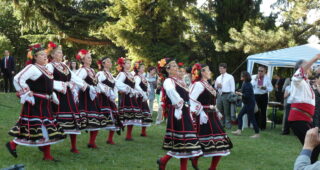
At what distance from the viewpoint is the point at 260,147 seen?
8.52 m

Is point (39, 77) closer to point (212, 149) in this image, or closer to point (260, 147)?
point (212, 149)

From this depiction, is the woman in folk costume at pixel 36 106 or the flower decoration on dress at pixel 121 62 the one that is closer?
the woman in folk costume at pixel 36 106

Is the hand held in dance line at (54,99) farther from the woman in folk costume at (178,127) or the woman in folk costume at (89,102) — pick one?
the woman in folk costume at (178,127)

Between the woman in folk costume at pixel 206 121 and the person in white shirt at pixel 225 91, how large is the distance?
4.64 m

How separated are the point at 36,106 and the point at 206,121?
2.58 meters

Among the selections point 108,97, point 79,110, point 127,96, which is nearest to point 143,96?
point 127,96

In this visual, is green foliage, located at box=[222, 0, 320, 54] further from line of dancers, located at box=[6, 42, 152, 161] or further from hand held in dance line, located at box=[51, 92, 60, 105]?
hand held in dance line, located at box=[51, 92, 60, 105]

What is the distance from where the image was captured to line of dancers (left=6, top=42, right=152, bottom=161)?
18.9 feet

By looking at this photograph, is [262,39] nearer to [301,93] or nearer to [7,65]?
[7,65]

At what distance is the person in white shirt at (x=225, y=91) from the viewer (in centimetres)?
1084

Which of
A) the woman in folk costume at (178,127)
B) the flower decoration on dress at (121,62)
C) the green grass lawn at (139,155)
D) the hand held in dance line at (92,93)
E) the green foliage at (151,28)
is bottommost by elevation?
the green grass lawn at (139,155)

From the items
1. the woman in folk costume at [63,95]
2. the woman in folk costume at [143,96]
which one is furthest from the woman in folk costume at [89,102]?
the woman in folk costume at [143,96]

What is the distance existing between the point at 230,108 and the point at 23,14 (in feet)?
42.6

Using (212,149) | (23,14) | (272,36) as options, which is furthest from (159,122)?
(23,14)
